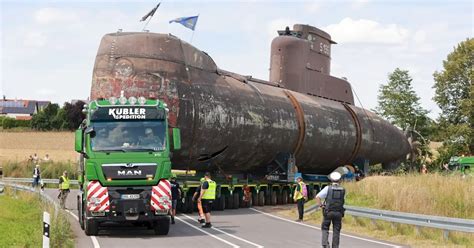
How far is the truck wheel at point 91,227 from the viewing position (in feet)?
57.7

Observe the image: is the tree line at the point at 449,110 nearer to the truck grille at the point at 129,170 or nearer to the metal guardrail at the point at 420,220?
the metal guardrail at the point at 420,220

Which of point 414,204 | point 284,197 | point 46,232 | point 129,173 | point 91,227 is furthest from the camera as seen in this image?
point 284,197

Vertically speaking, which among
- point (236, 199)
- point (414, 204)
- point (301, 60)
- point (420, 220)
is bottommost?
point (236, 199)

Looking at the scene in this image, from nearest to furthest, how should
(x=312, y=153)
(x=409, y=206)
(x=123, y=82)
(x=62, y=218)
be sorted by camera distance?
(x=62, y=218)
(x=409, y=206)
(x=123, y=82)
(x=312, y=153)

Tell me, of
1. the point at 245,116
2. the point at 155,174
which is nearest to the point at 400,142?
the point at 245,116

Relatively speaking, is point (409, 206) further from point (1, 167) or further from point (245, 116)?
point (1, 167)

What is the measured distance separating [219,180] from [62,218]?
10545mm

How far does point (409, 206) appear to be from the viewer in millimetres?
22031

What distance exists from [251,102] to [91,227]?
12357 mm

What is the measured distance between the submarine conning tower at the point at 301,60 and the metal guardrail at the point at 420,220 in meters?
16.1

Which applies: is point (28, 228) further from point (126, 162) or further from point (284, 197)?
point (284, 197)

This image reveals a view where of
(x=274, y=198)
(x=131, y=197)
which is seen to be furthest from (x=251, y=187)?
(x=131, y=197)

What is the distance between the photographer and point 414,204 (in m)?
22.0

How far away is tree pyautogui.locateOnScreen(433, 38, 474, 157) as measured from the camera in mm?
60344
